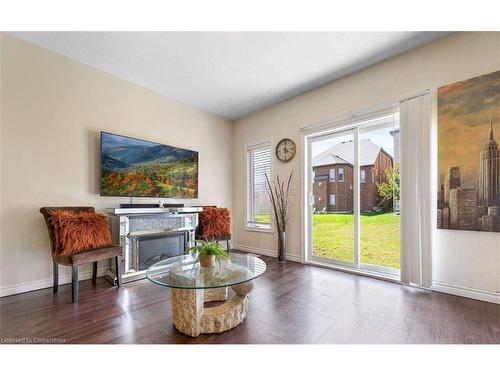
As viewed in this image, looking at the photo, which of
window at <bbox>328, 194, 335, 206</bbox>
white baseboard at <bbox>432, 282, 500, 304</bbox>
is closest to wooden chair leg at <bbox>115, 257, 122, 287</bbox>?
window at <bbox>328, 194, 335, 206</bbox>

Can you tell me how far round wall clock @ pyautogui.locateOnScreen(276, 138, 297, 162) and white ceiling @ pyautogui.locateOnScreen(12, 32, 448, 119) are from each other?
854 mm

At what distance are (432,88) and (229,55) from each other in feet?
7.75

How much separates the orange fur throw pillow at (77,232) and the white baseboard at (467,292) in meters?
3.73

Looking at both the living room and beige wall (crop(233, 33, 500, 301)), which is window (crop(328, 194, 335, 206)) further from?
beige wall (crop(233, 33, 500, 301))

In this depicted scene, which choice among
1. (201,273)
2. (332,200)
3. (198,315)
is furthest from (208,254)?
(332,200)

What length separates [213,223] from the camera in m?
3.78

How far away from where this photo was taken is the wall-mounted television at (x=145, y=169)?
2.94m

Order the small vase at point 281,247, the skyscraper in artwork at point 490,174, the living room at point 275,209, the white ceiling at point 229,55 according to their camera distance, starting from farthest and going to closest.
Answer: the small vase at point 281,247
the white ceiling at point 229,55
the skyscraper in artwork at point 490,174
the living room at point 275,209

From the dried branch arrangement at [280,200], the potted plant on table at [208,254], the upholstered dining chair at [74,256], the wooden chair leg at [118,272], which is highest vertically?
the dried branch arrangement at [280,200]

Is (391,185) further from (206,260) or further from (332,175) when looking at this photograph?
(206,260)

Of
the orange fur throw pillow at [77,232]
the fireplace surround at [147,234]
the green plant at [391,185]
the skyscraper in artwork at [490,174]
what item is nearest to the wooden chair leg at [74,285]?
the orange fur throw pillow at [77,232]

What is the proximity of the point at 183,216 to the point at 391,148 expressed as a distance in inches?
122

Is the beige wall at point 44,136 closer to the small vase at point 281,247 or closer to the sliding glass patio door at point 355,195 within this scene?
the small vase at point 281,247
